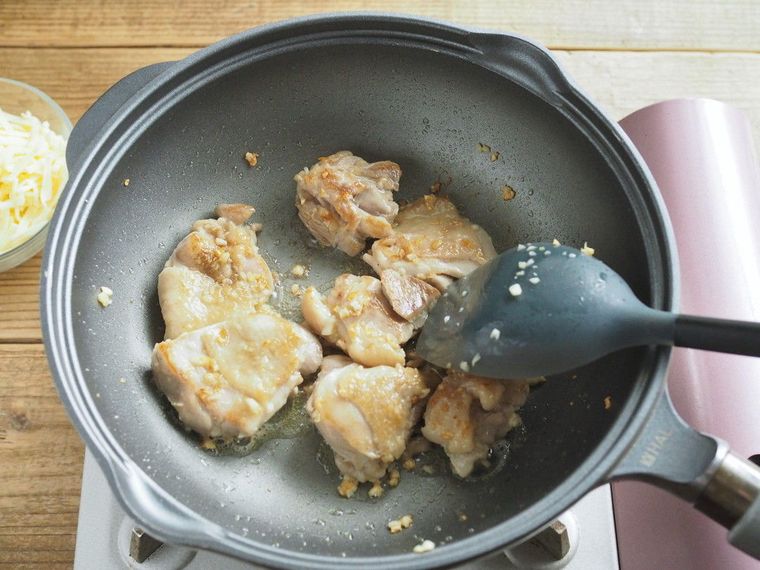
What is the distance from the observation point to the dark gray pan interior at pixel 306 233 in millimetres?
1433

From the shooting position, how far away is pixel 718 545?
141cm

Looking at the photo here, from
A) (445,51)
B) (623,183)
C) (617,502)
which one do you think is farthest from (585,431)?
(445,51)

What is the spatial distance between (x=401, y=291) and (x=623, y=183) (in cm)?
50

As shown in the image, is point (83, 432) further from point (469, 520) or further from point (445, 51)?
point (445, 51)

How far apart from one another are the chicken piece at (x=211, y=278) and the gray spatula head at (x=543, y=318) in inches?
18.7

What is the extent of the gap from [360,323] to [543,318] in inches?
17.6

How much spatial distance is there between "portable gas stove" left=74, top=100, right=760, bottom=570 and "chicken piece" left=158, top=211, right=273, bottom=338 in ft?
1.16

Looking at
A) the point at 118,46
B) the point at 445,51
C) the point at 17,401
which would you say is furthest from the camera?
the point at 118,46

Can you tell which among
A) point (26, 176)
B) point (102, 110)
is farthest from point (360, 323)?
point (26, 176)

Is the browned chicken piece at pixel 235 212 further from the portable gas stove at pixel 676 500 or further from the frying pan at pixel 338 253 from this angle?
the portable gas stove at pixel 676 500

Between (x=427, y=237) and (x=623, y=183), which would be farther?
(x=427, y=237)

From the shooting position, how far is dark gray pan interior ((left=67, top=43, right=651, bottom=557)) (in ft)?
4.70

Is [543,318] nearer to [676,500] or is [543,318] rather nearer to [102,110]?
[676,500]

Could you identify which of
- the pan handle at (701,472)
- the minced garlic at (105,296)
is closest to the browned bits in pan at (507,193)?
the pan handle at (701,472)
